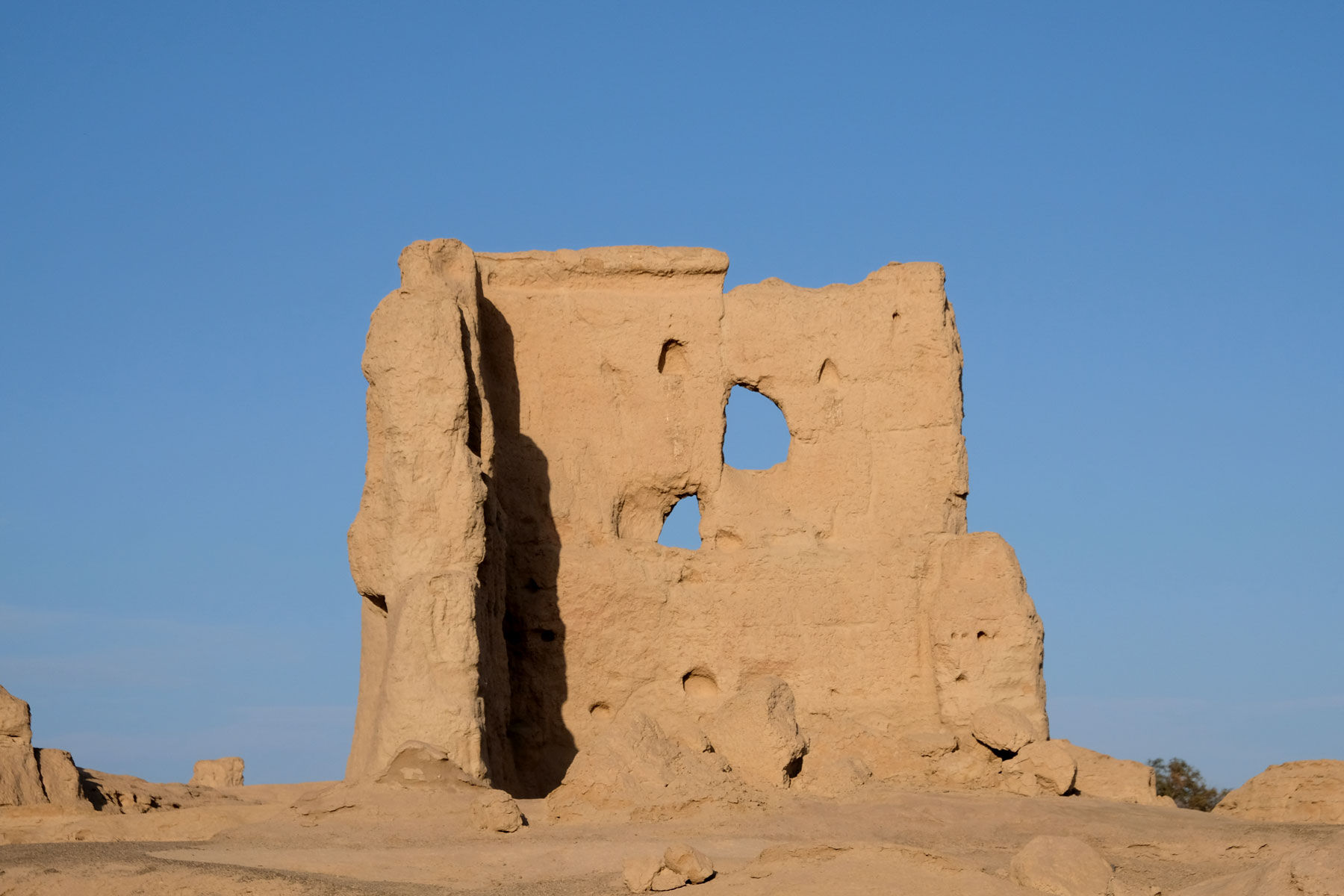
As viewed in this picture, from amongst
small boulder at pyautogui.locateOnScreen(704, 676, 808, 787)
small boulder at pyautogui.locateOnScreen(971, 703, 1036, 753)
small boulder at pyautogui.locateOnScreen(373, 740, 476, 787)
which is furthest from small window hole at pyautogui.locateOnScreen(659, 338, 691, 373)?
small boulder at pyautogui.locateOnScreen(373, 740, 476, 787)

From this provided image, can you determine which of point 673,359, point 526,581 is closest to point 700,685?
point 526,581

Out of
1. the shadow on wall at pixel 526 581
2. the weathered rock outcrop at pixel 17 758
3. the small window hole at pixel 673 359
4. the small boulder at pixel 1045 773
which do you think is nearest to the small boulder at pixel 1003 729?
the small boulder at pixel 1045 773

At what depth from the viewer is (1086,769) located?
15914mm

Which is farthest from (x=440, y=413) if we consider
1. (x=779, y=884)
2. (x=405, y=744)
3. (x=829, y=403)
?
(x=779, y=884)

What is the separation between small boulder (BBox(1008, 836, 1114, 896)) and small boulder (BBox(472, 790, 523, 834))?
143 inches

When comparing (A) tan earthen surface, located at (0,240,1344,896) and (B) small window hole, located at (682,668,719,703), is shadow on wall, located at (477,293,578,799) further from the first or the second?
(B) small window hole, located at (682,668,719,703)

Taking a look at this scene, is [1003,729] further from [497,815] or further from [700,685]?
[497,815]

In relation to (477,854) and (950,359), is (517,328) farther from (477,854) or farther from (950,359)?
(477,854)

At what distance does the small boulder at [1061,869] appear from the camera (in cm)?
1013

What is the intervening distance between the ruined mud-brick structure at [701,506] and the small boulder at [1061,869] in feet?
14.9

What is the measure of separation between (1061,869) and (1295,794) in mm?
5556

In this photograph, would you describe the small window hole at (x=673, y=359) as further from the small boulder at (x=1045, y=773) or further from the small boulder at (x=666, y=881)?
the small boulder at (x=666, y=881)

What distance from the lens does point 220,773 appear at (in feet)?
60.3

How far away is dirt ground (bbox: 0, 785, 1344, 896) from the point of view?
33.3ft
